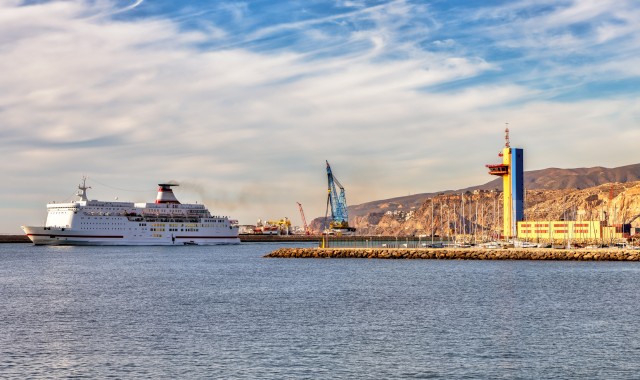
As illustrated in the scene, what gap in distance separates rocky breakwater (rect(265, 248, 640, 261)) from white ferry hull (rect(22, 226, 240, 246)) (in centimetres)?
4725

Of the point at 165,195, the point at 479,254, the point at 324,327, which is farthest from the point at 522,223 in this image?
the point at 324,327

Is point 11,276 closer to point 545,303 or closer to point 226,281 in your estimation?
point 226,281

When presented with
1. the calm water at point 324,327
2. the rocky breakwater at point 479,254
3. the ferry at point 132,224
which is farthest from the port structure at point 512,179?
the calm water at point 324,327

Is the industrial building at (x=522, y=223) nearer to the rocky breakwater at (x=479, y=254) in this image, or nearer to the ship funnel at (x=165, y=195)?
the rocky breakwater at (x=479, y=254)

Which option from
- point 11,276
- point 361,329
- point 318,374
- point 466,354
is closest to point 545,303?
point 361,329

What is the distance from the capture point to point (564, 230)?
138 metres

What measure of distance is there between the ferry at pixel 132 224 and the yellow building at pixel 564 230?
197 feet

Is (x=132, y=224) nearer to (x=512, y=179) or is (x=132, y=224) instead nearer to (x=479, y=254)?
(x=512, y=179)

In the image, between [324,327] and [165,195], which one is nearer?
[324,327]

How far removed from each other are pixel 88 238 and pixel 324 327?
114 meters

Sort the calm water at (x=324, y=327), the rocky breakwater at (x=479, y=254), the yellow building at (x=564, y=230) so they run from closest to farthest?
the calm water at (x=324, y=327)
the rocky breakwater at (x=479, y=254)
the yellow building at (x=564, y=230)

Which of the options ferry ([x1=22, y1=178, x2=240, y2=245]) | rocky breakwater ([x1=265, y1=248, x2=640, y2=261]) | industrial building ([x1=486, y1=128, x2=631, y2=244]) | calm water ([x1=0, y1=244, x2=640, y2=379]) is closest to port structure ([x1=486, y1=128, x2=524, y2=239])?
industrial building ([x1=486, y1=128, x2=631, y2=244])

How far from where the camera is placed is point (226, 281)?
63.6 metres

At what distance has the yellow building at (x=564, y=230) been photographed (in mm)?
136125
